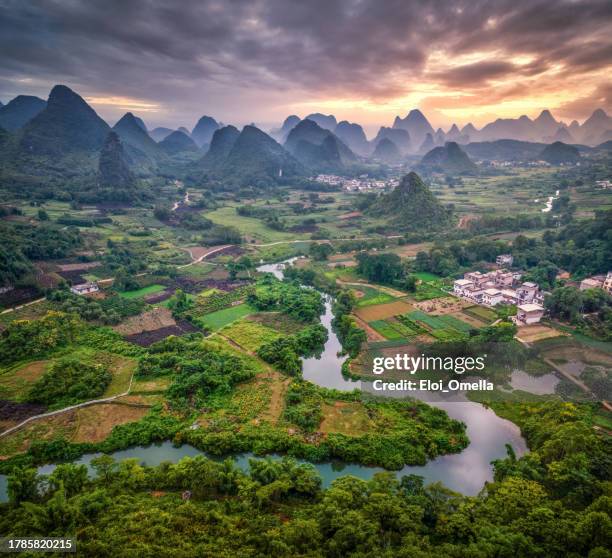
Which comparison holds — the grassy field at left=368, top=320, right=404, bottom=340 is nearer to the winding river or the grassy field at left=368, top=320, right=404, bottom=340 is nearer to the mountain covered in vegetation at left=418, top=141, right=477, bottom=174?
the winding river

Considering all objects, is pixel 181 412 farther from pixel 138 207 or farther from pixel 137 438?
pixel 138 207

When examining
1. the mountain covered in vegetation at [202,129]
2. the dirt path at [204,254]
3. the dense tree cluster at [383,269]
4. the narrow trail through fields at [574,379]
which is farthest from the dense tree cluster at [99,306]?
the mountain covered in vegetation at [202,129]

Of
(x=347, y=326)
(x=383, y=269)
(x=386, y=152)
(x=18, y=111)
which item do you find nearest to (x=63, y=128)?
(x=18, y=111)

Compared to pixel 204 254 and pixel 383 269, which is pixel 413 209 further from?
pixel 204 254

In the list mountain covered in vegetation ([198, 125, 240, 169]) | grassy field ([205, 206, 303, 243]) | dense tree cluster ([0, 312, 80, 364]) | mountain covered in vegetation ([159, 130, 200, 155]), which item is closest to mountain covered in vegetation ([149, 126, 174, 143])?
mountain covered in vegetation ([159, 130, 200, 155])

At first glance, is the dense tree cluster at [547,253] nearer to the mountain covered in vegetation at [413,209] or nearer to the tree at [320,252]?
the tree at [320,252]
